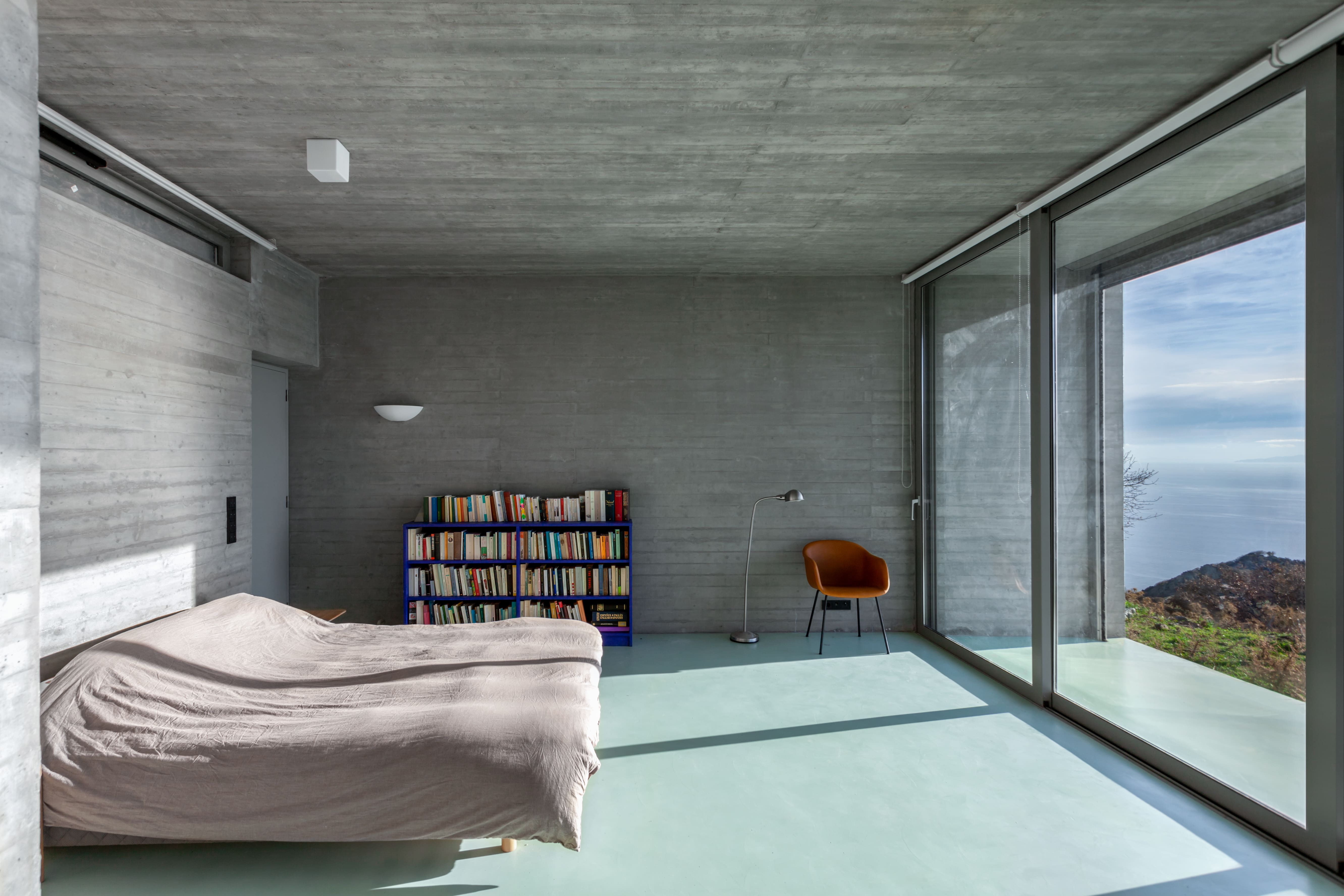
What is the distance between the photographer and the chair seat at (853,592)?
16.7 feet

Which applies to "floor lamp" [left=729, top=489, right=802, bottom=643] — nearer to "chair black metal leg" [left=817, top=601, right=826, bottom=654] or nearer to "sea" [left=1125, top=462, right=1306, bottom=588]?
"chair black metal leg" [left=817, top=601, right=826, bottom=654]

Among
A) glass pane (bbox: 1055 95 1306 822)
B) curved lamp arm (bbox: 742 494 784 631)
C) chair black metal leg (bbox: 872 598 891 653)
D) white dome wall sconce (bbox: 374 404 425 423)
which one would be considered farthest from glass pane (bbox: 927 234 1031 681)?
white dome wall sconce (bbox: 374 404 425 423)

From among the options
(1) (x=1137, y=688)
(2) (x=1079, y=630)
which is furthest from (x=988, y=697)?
(1) (x=1137, y=688)

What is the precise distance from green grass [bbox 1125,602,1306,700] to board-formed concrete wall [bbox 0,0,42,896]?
3995mm

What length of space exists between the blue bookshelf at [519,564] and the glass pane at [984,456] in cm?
243

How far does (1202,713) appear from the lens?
2971mm

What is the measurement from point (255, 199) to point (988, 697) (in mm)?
5193

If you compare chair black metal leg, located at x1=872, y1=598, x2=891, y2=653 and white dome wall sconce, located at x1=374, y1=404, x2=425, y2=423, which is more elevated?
white dome wall sconce, located at x1=374, y1=404, x2=425, y2=423

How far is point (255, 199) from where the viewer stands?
406cm

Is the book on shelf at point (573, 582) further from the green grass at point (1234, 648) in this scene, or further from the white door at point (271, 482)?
the green grass at point (1234, 648)

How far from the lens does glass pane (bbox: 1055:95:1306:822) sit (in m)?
2.62

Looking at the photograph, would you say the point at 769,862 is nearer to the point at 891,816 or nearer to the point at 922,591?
the point at 891,816

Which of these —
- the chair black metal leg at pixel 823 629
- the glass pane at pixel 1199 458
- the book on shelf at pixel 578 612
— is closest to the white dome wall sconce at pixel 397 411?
the book on shelf at pixel 578 612

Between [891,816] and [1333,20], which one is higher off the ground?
[1333,20]
